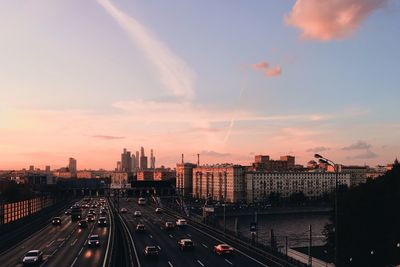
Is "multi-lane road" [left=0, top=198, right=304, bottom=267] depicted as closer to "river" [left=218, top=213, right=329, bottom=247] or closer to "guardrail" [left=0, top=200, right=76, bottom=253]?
"guardrail" [left=0, top=200, right=76, bottom=253]

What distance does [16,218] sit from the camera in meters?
86.5

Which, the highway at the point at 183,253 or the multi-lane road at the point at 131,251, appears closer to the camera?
the multi-lane road at the point at 131,251

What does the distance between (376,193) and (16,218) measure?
63.3 m

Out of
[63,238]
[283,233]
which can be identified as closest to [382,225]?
[63,238]

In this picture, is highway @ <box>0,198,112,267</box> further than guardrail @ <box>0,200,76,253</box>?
No

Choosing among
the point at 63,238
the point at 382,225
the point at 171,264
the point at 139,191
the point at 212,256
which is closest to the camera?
the point at 171,264

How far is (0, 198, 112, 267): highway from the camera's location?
178 ft

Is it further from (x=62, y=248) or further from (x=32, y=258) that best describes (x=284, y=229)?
(x=32, y=258)

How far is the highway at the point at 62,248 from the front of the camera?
54.3m

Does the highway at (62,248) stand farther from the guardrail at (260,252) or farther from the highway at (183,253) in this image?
the guardrail at (260,252)

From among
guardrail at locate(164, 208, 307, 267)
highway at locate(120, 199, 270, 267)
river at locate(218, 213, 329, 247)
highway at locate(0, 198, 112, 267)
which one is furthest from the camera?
river at locate(218, 213, 329, 247)

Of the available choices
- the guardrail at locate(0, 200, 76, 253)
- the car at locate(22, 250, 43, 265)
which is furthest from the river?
the car at locate(22, 250, 43, 265)

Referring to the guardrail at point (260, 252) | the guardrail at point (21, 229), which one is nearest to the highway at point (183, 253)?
the guardrail at point (260, 252)

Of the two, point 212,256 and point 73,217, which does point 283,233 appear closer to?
point 73,217
